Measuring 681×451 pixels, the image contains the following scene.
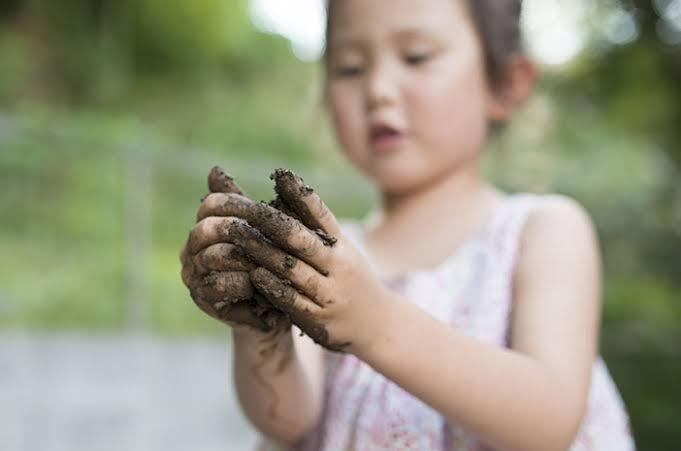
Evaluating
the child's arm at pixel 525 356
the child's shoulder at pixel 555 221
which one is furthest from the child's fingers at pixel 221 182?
the child's shoulder at pixel 555 221

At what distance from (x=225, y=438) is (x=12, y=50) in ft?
24.8

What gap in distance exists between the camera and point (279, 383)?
3.55 feet

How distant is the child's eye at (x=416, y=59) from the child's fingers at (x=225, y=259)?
2.04ft

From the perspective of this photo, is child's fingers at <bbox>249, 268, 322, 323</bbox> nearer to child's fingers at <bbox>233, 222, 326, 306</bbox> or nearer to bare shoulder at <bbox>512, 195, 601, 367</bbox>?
child's fingers at <bbox>233, 222, 326, 306</bbox>

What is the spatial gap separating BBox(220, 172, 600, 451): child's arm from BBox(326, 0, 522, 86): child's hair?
319mm

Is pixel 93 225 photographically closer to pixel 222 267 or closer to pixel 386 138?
pixel 386 138

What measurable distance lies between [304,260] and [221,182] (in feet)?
0.57

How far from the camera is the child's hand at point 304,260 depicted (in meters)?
0.76

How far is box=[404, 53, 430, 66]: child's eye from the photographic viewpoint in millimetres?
1293

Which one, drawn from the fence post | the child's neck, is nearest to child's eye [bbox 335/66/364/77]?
the child's neck

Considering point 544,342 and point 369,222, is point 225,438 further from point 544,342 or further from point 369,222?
point 544,342

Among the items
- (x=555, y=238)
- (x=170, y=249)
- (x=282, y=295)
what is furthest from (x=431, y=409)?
(x=170, y=249)

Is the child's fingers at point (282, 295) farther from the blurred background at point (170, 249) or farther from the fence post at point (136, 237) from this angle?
the fence post at point (136, 237)

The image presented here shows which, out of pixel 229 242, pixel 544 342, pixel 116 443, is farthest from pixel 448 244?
pixel 116 443
